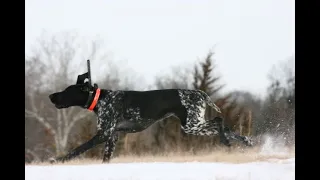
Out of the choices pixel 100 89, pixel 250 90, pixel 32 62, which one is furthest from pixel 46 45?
pixel 250 90

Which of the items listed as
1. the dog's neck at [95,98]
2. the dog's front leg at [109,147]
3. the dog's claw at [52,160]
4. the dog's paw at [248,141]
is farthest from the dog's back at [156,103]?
the dog's claw at [52,160]

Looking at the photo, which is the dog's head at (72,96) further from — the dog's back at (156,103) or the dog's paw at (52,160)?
the dog's paw at (52,160)

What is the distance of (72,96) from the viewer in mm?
7352

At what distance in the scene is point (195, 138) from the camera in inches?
290

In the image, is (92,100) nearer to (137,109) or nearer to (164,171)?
(137,109)

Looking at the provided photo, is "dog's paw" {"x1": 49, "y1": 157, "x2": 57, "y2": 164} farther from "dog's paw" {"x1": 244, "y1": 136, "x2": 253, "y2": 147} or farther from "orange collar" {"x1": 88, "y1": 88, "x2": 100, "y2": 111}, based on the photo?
"dog's paw" {"x1": 244, "y1": 136, "x2": 253, "y2": 147}

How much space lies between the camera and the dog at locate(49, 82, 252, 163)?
734cm

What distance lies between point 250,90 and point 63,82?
2.68 metres

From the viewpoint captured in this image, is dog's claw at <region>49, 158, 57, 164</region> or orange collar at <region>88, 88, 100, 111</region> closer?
dog's claw at <region>49, 158, 57, 164</region>

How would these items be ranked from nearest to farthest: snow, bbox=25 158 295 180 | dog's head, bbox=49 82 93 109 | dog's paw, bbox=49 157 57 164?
1. snow, bbox=25 158 295 180
2. dog's paw, bbox=49 157 57 164
3. dog's head, bbox=49 82 93 109

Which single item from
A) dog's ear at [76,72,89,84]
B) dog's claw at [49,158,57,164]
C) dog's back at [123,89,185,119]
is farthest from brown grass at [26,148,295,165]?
dog's ear at [76,72,89,84]

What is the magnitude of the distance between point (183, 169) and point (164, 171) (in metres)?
0.26

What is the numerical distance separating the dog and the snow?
29cm
